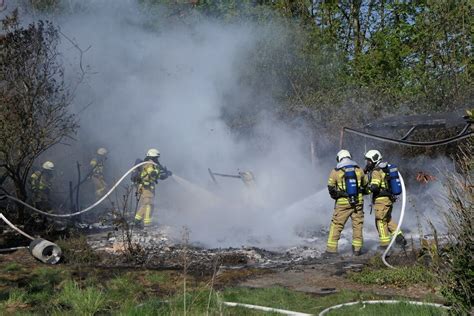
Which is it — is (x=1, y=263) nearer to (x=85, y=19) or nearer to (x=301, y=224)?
(x=301, y=224)

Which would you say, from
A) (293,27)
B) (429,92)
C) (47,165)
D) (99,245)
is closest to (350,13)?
(293,27)

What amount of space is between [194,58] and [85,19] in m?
3.17

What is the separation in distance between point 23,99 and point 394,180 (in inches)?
241


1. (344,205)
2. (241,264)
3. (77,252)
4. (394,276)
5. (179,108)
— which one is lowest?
(394,276)

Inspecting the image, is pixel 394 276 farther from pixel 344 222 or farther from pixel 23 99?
pixel 23 99

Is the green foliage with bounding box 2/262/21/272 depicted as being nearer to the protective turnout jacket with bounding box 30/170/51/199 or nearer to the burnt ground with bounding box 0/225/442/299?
the burnt ground with bounding box 0/225/442/299

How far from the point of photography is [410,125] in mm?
10977

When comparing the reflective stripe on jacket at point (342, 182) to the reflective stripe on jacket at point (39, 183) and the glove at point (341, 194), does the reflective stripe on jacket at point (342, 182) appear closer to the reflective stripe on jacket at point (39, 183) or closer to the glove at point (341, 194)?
the glove at point (341, 194)

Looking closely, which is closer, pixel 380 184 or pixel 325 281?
pixel 325 281

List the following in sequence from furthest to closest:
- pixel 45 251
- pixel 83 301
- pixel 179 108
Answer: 1. pixel 179 108
2. pixel 45 251
3. pixel 83 301

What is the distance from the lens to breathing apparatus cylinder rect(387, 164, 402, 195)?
29.7 ft

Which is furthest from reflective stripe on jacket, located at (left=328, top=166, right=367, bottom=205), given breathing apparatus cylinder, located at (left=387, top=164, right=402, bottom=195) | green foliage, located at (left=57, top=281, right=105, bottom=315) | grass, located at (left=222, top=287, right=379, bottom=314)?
green foliage, located at (left=57, top=281, right=105, bottom=315)

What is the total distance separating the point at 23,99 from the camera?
917 cm

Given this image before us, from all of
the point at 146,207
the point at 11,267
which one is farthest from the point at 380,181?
the point at 11,267
